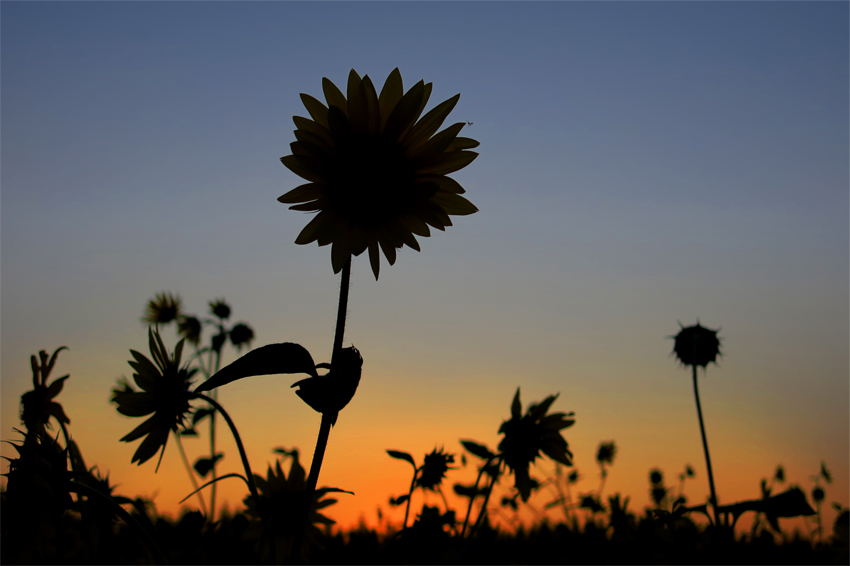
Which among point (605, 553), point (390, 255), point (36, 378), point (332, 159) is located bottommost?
point (605, 553)

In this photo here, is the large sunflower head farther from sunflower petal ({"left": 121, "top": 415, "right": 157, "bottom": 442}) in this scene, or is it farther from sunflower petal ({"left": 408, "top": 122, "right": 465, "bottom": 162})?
sunflower petal ({"left": 121, "top": 415, "right": 157, "bottom": 442})

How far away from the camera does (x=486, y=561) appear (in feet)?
4.62

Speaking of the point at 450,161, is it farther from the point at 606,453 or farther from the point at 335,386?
the point at 606,453

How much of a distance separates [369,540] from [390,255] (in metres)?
2.20

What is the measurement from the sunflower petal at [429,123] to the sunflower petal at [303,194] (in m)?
0.27

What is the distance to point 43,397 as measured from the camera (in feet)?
6.70

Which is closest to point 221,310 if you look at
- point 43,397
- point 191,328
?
point 191,328

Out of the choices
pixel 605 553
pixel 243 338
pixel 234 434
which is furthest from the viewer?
pixel 243 338

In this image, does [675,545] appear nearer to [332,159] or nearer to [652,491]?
[332,159]

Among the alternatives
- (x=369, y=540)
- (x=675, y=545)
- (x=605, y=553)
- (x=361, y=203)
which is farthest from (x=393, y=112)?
(x=605, y=553)

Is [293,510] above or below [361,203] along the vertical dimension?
below

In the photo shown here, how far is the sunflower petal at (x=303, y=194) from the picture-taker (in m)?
1.42

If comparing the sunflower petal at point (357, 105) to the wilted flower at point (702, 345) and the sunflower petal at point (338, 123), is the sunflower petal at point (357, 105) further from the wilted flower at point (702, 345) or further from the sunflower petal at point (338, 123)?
the wilted flower at point (702, 345)

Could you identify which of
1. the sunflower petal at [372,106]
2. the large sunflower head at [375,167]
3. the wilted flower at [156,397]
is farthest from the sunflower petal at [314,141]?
the wilted flower at [156,397]
